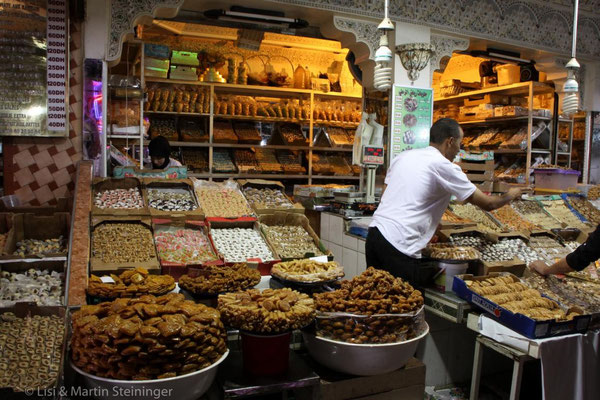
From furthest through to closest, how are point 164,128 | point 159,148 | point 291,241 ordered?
point 164,128, point 159,148, point 291,241

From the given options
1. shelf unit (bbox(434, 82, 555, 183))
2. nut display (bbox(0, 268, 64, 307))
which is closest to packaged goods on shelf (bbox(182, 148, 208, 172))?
shelf unit (bbox(434, 82, 555, 183))

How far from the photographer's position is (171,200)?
12.3 ft

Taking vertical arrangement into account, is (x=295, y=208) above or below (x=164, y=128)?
below

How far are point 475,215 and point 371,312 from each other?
2.81m

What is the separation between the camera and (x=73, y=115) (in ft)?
14.4

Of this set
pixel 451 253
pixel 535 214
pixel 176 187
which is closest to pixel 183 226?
pixel 176 187

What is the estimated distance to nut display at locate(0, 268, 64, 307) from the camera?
2.31m

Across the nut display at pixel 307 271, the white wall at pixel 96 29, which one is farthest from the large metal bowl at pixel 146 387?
the white wall at pixel 96 29

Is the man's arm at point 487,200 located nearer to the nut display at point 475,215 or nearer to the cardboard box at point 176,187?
the nut display at point 475,215

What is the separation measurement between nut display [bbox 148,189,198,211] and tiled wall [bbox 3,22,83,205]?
92 cm

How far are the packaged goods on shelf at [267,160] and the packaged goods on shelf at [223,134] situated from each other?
1.73ft

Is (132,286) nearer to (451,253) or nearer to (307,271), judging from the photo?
(307,271)

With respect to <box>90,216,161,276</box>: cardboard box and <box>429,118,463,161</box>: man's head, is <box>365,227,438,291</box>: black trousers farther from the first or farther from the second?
<box>90,216,161,276</box>: cardboard box

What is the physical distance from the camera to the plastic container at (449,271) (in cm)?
286
